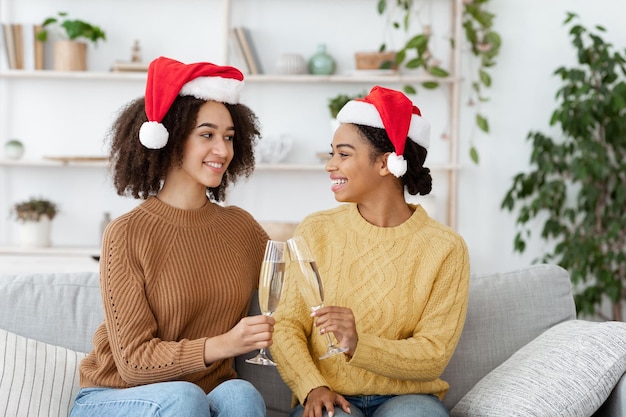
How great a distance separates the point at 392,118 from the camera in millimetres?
2037

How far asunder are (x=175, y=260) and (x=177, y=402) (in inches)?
13.9

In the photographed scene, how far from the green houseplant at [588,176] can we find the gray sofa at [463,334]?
6.82 ft

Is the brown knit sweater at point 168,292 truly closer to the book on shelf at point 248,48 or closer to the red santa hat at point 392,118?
the red santa hat at point 392,118

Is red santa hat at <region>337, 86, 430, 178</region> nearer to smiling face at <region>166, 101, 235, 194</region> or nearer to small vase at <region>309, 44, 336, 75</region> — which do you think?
smiling face at <region>166, 101, 235, 194</region>

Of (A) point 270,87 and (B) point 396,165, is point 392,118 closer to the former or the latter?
(B) point 396,165

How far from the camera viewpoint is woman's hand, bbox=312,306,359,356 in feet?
5.49

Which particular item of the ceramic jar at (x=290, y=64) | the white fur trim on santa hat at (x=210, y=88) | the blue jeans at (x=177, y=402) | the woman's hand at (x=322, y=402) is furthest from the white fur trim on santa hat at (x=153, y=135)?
the ceramic jar at (x=290, y=64)

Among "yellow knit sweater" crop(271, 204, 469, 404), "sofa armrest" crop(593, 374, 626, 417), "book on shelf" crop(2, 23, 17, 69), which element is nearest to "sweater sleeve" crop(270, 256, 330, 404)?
"yellow knit sweater" crop(271, 204, 469, 404)

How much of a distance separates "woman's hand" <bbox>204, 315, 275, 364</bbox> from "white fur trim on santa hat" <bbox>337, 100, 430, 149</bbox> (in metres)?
0.64

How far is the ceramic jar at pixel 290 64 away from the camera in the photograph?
4.50m

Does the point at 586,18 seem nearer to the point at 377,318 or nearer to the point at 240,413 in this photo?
the point at 377,318

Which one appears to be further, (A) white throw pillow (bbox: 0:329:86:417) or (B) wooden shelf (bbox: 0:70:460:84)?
(B) wooden shelf (bbox: 0:70:460:84)

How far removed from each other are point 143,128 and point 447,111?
10.2 feet

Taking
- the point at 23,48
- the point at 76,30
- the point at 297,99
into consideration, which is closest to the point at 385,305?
the point at 297,99
